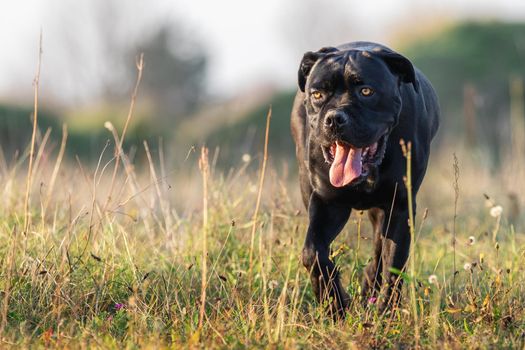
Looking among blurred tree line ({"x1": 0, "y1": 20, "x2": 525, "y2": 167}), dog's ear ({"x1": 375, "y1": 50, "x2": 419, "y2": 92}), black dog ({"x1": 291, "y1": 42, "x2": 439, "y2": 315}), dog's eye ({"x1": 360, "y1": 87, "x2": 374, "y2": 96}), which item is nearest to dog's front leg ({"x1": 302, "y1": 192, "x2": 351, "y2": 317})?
black dog ({"x1": 291, "y1": 42, "x2": 439, "y2": 315})

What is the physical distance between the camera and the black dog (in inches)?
157

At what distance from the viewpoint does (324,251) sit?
13.8 feet

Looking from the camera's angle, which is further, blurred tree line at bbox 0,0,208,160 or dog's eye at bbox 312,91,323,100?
blurred tree line at bbox 0,0,208,160

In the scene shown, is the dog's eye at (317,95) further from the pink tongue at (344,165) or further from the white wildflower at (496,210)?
the white wildflower at (496,210)

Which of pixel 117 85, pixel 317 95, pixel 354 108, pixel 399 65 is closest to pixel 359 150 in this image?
pixel 354 108

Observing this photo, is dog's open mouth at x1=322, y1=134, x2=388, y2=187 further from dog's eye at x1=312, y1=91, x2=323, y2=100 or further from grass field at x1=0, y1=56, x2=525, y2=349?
grass field at x1=0, y1=56, x2=525, y2=349

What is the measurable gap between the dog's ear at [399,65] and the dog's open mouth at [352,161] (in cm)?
39

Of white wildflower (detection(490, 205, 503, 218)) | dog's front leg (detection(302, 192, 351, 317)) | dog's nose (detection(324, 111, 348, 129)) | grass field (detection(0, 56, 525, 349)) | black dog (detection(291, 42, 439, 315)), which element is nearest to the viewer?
grass field (detection(0, 56, 525, 349))

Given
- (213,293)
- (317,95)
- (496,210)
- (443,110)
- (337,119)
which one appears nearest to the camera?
(337,119)

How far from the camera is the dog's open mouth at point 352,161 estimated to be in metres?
4.00

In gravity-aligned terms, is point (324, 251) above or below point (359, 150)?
below

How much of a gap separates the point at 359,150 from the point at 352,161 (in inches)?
2.6

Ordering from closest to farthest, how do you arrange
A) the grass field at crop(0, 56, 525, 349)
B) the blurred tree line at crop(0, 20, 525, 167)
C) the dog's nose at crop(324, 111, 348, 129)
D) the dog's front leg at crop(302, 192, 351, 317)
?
the grass field at crop(0, 56, 525, 349) < the dog's nose at crop(324, 111, 348, 129) < the dog's front leg at crop(302, 192, 351, 317) < the blurred tree line at crop(0, 20, 525, 167)

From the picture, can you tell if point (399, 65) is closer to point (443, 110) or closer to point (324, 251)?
point (324, 251)
